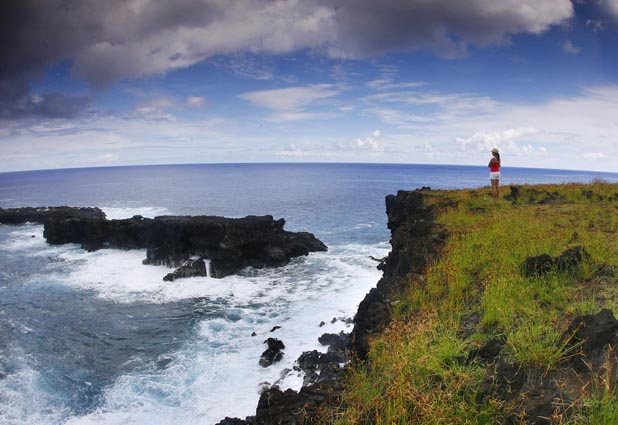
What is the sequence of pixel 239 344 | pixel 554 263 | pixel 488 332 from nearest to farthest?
pixel 488 332
pixel 554 263
pixel 239 344

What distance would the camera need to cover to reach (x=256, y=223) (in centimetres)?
4169

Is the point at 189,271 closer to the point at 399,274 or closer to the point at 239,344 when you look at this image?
the point at 239,344

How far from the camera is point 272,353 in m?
18.5

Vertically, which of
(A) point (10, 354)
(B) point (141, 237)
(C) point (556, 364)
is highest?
(C) point (556, 364)

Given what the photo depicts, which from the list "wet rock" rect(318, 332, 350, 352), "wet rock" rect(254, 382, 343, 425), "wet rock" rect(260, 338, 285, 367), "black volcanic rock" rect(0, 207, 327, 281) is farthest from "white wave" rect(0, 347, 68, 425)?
"black volcanic rock" rect(0, 207, 327, 281)

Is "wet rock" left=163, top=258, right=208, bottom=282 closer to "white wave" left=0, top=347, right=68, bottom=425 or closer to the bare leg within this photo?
"white wave" left=0, top=347, right=68, bottom=425

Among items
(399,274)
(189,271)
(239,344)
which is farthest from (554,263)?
(189,271)

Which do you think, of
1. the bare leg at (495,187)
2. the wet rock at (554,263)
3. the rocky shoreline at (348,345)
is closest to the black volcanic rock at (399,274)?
the rocky shoreline at (348,345)

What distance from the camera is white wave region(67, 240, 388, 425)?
1478 centimetres

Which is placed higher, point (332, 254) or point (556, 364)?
→ point (556, 364)

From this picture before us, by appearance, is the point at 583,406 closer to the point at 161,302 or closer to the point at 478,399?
the point at 478,399

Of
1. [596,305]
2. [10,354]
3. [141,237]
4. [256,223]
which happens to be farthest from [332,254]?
[596,305]

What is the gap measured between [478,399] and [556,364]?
1.25m

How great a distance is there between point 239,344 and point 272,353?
306cm
